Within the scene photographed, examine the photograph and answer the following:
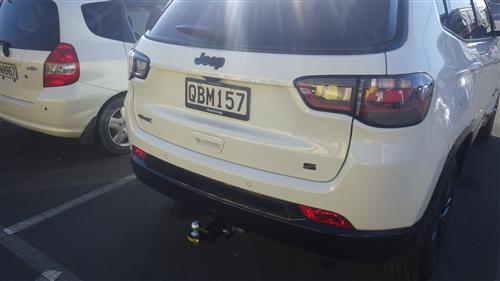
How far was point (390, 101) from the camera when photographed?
177cm

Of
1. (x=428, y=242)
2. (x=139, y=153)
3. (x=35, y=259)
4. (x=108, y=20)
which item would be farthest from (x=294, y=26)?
(x=108, y=20)

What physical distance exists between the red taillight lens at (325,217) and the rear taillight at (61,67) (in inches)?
101

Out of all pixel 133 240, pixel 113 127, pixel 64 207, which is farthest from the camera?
pixel 113 127

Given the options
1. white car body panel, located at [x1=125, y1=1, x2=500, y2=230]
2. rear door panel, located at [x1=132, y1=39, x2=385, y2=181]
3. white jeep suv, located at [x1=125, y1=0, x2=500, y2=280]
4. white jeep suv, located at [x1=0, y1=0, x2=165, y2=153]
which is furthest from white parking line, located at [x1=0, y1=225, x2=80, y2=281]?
white jeep suv, located at [x1=0, y1=0, x2=165, y2=153]

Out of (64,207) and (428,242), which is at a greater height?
(428,242)

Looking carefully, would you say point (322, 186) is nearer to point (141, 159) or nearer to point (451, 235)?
point (141, 159)

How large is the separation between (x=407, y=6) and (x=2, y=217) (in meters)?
2.96

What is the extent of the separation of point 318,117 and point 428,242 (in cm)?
99

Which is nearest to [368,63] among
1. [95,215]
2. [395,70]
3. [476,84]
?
[395,70]

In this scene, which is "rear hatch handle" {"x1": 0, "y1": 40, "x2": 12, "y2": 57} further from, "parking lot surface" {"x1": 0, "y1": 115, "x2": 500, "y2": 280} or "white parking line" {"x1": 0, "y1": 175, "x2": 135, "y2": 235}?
"white parking line" {"x1": 0, "y1": 175, "x2": 135, "y2": 235}

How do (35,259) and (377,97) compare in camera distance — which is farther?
(35,259)

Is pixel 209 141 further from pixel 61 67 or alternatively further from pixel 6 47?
pixel 6 47

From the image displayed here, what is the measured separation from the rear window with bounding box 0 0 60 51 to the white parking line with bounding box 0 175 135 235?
1.24 m

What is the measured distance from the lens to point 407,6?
1.92 m
